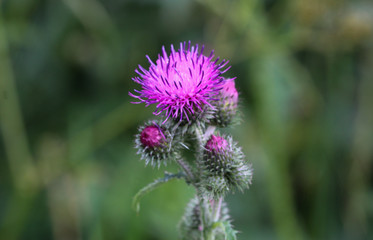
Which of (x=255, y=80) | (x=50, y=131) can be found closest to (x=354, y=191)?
(x=255, y=80)

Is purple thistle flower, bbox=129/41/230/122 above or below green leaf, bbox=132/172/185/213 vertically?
above

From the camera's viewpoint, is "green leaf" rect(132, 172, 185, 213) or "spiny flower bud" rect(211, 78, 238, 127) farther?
"spiny flower bud" rect(211, 78, 238, 127)

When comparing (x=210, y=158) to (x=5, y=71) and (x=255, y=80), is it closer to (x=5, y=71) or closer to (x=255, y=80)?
(x=255, y=80)

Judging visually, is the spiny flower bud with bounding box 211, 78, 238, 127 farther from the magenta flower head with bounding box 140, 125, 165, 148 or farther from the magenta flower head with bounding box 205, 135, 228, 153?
the magenta flower head with bounding box 140, 125, 165, 148

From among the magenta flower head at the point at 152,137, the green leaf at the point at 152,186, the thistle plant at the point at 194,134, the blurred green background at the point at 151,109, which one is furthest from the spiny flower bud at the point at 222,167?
the blurred green background at the point at 151,109

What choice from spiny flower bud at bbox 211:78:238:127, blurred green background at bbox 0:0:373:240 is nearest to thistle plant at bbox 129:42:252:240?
spiny flower bud at bbox 211:78:238:127

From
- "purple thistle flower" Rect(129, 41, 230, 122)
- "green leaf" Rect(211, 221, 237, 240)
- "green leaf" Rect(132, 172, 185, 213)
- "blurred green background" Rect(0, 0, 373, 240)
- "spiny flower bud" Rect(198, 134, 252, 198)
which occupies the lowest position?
"green leaf" Rect(211, 221, 237, 240)

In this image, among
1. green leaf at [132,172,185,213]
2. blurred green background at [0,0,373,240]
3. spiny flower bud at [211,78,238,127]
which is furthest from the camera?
blurred green background at [0,0,373,240]

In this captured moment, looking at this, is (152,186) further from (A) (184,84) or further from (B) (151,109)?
(B) (151,109)
